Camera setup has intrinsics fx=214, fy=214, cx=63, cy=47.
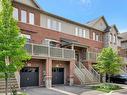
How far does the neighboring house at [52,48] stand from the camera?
85.3 ft

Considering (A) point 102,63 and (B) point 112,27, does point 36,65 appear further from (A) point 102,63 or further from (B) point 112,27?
(B) point 112,27

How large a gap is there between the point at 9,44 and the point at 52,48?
11.4 meters

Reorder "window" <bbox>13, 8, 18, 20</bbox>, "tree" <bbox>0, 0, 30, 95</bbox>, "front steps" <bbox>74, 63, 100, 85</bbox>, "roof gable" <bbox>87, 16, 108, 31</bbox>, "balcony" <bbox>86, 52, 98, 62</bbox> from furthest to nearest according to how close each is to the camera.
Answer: "roof gable" <bbox>87, 16, 108, 31</bbox> < "balcony" <bbox>86, 52, 98, 62</bbox> < "front steps" <bbox>74, 63, 100, 85</bbox> < "window" <bbox>13, 8, 18, 20</bbox> < "tree" <bbox>0, 0, 30, 95</bbox>

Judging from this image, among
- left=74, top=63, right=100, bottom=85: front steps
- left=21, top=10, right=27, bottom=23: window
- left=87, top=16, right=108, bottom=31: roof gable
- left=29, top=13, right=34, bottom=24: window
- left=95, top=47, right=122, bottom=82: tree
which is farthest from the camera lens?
left=87, top=16, right=108, bottom=31: roof gable

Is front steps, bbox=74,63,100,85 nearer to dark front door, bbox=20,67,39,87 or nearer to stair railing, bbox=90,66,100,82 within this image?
stair railing, bbox=90,66,100,82

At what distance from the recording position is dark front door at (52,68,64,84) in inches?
1156

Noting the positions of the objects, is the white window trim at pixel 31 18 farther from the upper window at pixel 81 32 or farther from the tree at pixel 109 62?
the tree at pixel 109 62

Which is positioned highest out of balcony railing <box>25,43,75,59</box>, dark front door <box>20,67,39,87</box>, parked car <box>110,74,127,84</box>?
balcony railing <box>25,43,75,59</box>

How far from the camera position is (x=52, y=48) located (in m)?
26.8

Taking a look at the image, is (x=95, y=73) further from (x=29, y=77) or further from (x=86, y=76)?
(x=29, y=77)

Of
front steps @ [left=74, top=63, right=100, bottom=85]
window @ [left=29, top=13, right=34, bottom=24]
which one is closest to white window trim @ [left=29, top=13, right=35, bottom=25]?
window @ [left=29, top=13, right=34, bottom=24]

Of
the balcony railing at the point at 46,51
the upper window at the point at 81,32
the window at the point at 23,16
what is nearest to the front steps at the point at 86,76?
the balcony railing at the point at 46,51

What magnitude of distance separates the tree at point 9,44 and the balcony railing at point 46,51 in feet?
24.4

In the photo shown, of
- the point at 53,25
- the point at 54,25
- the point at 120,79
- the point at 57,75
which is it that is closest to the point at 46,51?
the point at 57,75
